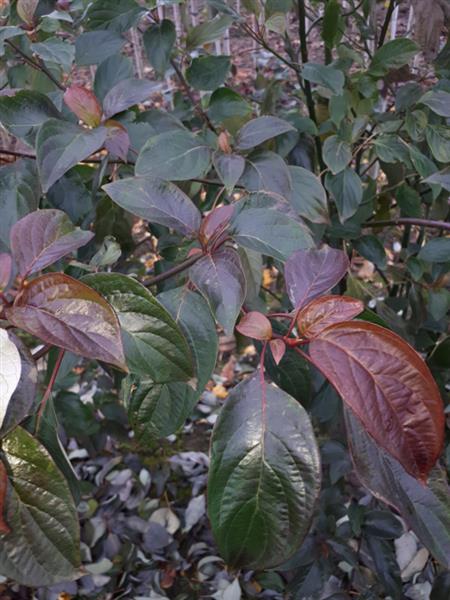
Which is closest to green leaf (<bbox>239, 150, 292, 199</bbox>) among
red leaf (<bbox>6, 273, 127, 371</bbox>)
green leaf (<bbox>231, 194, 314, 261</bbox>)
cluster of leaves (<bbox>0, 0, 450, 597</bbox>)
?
cluster of leaves (<bbox>0, 0, 450, 597</bbox>)

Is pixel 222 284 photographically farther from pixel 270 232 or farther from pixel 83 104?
pixel 83 104

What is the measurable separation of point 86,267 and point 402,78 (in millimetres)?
966

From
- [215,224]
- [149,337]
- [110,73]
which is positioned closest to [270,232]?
[215,224]

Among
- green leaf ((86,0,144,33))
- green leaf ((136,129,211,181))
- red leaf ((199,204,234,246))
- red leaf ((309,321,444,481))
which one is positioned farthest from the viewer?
green leaf ((86,0,144,33))

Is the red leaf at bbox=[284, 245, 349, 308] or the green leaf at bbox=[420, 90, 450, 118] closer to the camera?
the red leaf at bbox=[284, 245, 349, 308]

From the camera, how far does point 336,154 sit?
1.10m

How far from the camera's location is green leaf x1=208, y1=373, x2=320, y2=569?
1.79 ft

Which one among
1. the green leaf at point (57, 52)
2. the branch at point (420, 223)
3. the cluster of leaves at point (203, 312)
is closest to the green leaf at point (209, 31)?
the cluster of leaves at point (203, 312)

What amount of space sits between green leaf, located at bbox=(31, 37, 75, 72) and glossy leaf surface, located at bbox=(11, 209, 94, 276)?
376 mm

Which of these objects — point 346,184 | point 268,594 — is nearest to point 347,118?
point 346,184

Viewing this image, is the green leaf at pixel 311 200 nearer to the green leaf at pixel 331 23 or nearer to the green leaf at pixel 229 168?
the green leaf at pixel 229 168

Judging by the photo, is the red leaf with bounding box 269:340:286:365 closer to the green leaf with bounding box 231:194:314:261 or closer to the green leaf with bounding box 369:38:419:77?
the green leaf with bounding box 231:194:314:261

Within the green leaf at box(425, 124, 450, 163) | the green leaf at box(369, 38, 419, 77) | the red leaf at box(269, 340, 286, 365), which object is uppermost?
the green leaf at box(369, 38, 419, 77)

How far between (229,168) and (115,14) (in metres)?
0.42
